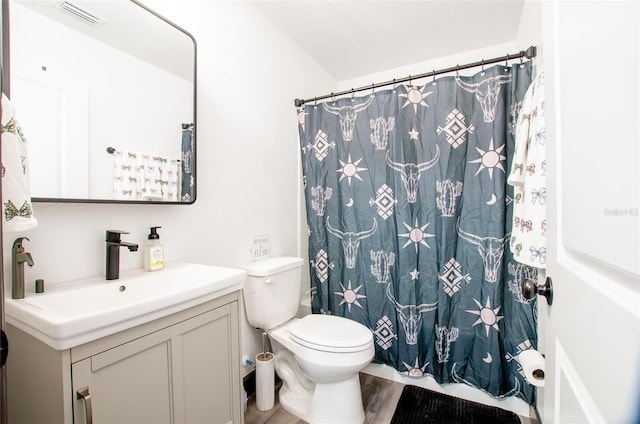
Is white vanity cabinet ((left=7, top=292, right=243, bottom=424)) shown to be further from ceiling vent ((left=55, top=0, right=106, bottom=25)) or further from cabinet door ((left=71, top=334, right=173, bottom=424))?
ceiling vent ((left=55, top=0, right=106, bottom=25))

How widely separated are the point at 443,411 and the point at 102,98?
87.2 inches

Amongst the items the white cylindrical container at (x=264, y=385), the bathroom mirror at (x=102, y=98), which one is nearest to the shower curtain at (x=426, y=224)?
the white cylindrical container at (x=264, y=385)

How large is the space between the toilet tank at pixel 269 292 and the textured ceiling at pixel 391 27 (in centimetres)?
160

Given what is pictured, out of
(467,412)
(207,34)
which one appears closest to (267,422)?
(467,412)

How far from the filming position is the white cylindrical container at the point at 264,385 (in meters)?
1.59

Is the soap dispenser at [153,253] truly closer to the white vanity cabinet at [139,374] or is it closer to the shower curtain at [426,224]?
the white vanity cabinet at [139,374]

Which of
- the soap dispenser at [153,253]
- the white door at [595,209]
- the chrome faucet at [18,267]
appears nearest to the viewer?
the white door at [595,209]

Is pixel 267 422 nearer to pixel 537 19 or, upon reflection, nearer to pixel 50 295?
pixel 50 295

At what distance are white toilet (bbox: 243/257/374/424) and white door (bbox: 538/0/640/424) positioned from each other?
2.90 feet

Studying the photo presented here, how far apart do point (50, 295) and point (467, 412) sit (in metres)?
1.98

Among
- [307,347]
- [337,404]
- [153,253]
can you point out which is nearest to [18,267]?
[153,253]

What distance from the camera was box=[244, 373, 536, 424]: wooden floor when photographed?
4.99 feet

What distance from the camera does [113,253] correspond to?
1.03 meters

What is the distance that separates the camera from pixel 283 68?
2041 mm
